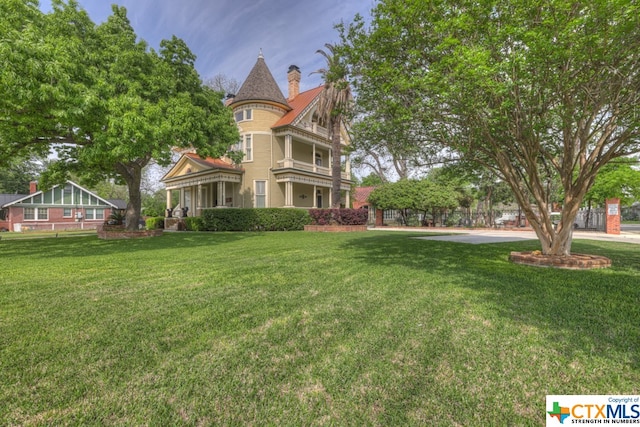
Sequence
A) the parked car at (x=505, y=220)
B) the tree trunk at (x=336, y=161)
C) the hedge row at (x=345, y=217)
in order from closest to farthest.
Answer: the hedge row at (x=345, y=217), the tree trunk at (x=336, y=161), the parked car at (x=505, y=220)

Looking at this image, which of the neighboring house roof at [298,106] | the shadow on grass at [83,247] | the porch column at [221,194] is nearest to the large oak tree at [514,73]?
the shadow on grass at [83,247]

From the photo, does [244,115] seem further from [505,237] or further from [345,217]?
[505,237]

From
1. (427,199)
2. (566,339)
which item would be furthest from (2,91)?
(427,199)

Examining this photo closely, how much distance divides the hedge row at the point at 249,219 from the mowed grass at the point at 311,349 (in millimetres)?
12431

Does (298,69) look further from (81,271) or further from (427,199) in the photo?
(81,271)

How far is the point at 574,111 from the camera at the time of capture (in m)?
5.21

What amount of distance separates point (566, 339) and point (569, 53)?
3.94 meters

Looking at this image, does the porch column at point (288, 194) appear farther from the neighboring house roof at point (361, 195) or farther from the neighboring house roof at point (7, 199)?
the neighboring house roof at point (7, 199)

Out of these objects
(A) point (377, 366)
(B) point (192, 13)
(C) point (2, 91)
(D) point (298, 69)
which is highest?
(D) point (298, 69)

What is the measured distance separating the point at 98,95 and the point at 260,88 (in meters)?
13.6

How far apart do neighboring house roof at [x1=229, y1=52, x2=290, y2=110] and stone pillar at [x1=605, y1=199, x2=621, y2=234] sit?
20.5 m

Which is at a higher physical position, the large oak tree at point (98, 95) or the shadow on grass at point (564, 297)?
the large oak tree at point (98, 95)

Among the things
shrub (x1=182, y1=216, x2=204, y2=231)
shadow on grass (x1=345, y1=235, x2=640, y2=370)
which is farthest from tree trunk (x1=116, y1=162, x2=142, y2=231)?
shadow on grass (x1=345, y1=235, x2=640, y2=370)

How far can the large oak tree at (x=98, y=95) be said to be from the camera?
6926 millimetres
